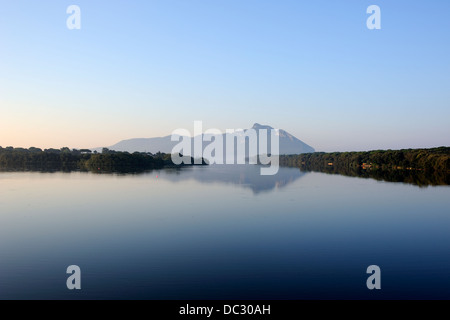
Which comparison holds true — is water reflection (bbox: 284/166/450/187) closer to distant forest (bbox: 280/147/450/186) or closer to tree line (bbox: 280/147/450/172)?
distant forest (bbox: 280/147/450/186)

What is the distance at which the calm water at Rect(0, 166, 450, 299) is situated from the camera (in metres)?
15.9

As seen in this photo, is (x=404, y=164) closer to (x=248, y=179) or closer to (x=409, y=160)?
(x=409, y=160)

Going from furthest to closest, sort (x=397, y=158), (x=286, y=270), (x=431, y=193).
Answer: (x=397, y=158), (x=431, y=193), (x=286, y=270)

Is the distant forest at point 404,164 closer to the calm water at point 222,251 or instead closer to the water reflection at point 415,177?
the water reflection at point 415,177

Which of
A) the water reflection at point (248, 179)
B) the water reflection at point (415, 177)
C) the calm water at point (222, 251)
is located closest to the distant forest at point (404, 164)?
the water reflection at point (415, 177)

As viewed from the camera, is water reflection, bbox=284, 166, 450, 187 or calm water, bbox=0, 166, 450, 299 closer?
calm water, bbox=0, 166, 450, 299

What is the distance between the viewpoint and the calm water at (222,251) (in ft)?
52.0

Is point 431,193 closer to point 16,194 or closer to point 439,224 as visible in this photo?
point 439,224

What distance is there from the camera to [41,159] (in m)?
199

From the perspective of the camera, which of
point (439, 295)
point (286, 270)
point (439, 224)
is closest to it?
point (439, 295)

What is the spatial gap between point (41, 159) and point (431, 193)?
205085 mm

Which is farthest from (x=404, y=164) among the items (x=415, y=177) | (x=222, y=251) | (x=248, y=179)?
(x=222, y=251)

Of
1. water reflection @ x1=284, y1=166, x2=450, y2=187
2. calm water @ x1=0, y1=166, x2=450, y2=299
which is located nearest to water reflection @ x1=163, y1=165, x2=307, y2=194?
water reflection @ x1=284, y1=166, x2=450, y2=187

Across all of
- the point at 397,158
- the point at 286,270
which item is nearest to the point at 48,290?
the point at 286,270
